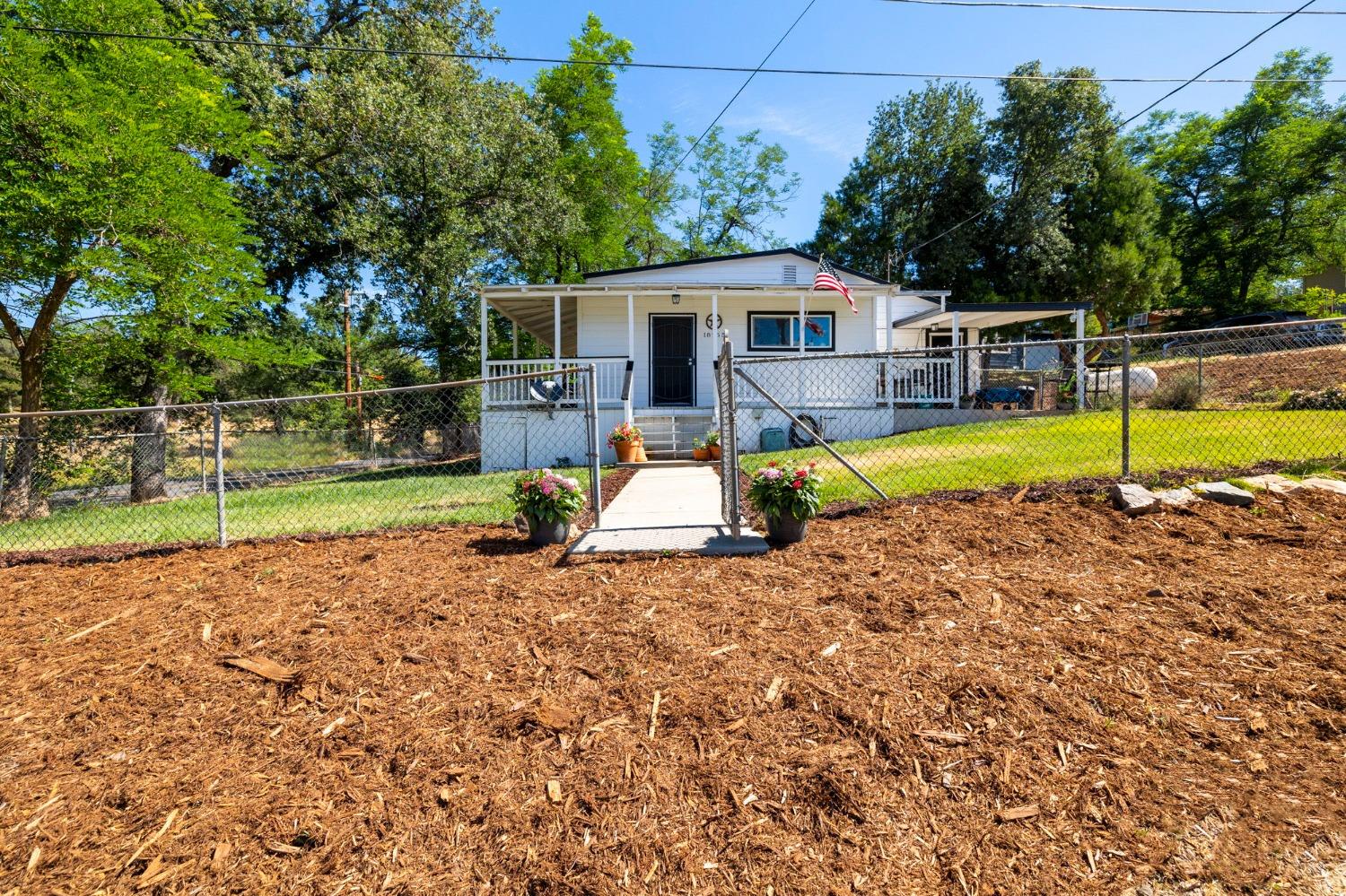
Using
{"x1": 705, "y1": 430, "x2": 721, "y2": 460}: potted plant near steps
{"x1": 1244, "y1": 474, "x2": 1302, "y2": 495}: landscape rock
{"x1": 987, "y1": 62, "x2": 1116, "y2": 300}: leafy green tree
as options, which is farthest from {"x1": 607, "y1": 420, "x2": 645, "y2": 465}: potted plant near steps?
{"x1": 987, "y1": 62, "x2": 1116, "y2": 300}: leafy green tree

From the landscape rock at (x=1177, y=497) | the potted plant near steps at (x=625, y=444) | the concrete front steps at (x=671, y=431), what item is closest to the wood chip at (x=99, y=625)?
the potted plant near steps at (x=625, y=444)

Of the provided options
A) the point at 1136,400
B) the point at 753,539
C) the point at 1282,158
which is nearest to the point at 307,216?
the point at 753,539

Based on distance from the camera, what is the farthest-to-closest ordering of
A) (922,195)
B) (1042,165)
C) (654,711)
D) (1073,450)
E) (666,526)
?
1. (922,195)
2. (1042,165)
3. (1073,450)
4. (666,526)
5. (654,711)

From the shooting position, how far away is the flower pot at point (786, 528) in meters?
4.46

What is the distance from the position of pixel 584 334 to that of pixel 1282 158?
37.1 m

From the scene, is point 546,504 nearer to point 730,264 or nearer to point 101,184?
point 101,184

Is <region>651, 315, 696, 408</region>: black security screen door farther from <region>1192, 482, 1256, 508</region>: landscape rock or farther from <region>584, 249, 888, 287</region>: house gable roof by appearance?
<region>1192, 482, 1256, 508</region>: landscape rock

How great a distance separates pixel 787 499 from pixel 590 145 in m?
24.1

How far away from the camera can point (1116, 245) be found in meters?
25.5

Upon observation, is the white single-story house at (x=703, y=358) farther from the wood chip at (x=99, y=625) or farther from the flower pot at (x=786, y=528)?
the wood chip at (x=99, y=625)

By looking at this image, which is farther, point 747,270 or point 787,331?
point 747,270

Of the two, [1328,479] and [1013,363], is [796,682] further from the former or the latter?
[1013,363]

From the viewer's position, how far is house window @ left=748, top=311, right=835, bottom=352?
47.3 ft

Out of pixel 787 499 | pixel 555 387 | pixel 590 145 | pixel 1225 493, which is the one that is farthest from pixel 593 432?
pixel 590 145
